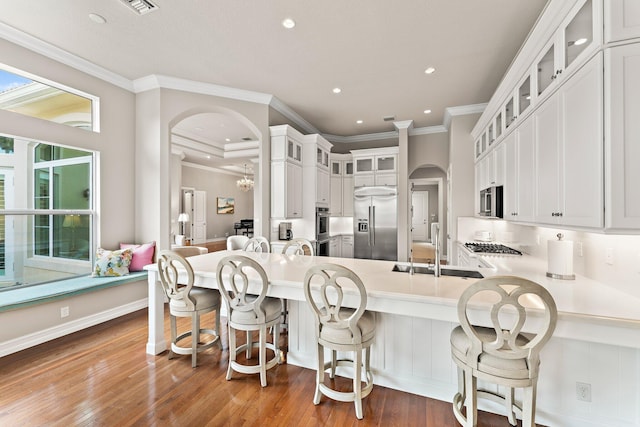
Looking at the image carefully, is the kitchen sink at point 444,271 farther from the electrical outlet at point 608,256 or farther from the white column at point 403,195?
A: the white column at point 403,195

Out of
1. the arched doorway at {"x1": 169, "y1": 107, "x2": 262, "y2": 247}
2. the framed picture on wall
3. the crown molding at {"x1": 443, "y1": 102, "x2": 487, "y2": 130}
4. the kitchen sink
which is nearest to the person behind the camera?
the kitchen sink

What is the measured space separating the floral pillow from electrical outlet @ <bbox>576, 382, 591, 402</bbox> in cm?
463

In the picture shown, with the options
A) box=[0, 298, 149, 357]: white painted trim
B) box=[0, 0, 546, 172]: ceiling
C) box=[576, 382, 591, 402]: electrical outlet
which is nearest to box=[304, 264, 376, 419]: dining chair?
→ box=[576, 382, 591, 402]: electrical outlet

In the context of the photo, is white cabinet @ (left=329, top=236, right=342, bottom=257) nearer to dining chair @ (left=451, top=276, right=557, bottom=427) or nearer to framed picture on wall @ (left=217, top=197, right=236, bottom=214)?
dining chair @ (left=451, top=276, right=557, bottom=427)

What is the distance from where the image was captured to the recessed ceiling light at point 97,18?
2675 millimetres

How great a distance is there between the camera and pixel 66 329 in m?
3.17

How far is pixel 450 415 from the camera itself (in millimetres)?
1926

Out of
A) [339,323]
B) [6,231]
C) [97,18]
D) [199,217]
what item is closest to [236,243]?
[6,231]

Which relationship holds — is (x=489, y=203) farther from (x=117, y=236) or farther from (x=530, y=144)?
(x=117, y=236)

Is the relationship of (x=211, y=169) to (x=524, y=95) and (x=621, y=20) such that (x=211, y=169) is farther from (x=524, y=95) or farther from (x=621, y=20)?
(x=621, y=20)

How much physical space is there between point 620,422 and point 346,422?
160 centimetres

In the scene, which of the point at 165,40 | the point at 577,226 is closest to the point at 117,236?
the point at 165,40

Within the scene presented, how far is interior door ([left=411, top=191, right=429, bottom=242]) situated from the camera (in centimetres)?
1164

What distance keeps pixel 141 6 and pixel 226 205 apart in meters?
9.64
